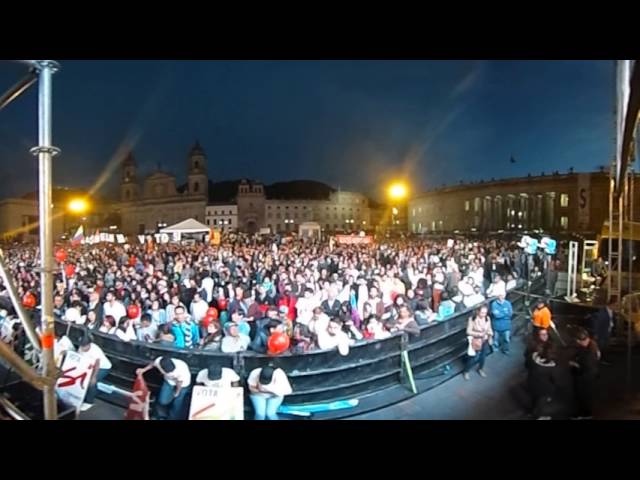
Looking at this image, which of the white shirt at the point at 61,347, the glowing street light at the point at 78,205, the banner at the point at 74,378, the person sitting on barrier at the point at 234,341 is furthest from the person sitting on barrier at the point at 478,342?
the glowing street light at the point at 78,205

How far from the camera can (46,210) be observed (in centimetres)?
221

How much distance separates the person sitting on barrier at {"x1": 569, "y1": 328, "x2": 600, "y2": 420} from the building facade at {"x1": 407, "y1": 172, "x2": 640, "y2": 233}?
2.77 ft

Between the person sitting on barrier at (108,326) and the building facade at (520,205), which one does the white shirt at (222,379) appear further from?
the building facade at (520,205)

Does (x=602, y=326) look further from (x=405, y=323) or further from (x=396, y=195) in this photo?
(x=396, y=195)

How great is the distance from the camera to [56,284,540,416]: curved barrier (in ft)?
8.54

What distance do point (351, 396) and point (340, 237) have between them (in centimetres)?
107

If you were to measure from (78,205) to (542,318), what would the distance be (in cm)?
320

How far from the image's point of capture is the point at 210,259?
9.32ft

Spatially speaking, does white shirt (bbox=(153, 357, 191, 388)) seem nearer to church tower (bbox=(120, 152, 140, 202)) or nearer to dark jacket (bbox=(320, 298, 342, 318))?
dark jacket (bbox=(320, 298, 342, 318))

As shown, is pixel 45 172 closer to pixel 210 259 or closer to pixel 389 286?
pixel 210 259

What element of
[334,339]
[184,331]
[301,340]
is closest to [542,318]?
[334,339]

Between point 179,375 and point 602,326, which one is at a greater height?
point 602,326
